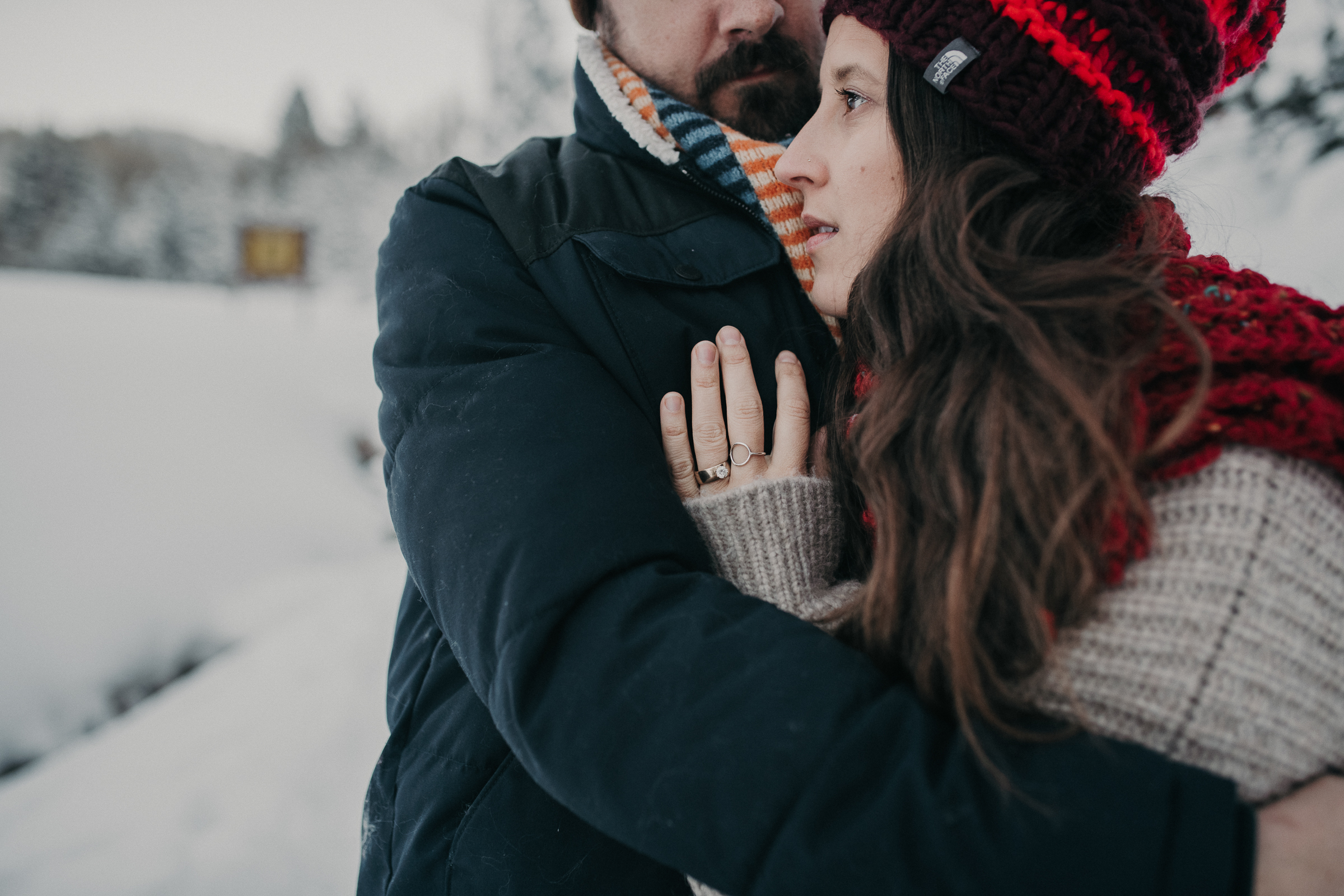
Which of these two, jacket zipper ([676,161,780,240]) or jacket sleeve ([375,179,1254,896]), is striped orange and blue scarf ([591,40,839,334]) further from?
jacket sleeve ([375,179,1254,896])

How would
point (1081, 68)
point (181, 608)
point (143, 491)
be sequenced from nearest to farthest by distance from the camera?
1. point (1081, 68)
2. point (181, 608)
3. point (143, 491)

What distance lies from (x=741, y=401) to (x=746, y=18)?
3.78 feet

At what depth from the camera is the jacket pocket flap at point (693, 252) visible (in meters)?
1.31

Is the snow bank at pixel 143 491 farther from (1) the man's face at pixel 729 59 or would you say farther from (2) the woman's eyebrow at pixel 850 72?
(2) the woman's eyebrow at pixel 850 72

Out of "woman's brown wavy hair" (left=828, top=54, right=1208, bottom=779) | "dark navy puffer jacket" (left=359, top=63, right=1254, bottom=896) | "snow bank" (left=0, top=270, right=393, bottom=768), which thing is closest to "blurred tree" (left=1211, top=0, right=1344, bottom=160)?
"woman's brown wavy hair" (left=828, top=54, right=1208, bottom=779)

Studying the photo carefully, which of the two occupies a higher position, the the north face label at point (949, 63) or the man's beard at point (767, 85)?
the man's beard at point (767, 85)

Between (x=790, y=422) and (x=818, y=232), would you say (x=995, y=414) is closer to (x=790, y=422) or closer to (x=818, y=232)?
(x=790, y=422)

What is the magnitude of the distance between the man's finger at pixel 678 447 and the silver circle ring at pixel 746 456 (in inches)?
3.2

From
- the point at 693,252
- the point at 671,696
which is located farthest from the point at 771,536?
the point at 693,252

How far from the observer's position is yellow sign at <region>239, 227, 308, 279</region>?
10.8 m

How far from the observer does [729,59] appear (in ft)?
5.86

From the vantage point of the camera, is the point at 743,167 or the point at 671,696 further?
the point at 743,167

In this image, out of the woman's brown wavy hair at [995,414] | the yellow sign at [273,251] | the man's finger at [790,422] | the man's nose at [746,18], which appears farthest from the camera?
the yellow sign at [273,251]

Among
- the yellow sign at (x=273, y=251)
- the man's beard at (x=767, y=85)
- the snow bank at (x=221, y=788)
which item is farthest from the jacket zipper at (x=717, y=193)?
the yellow sign at (x=273, y=251)
